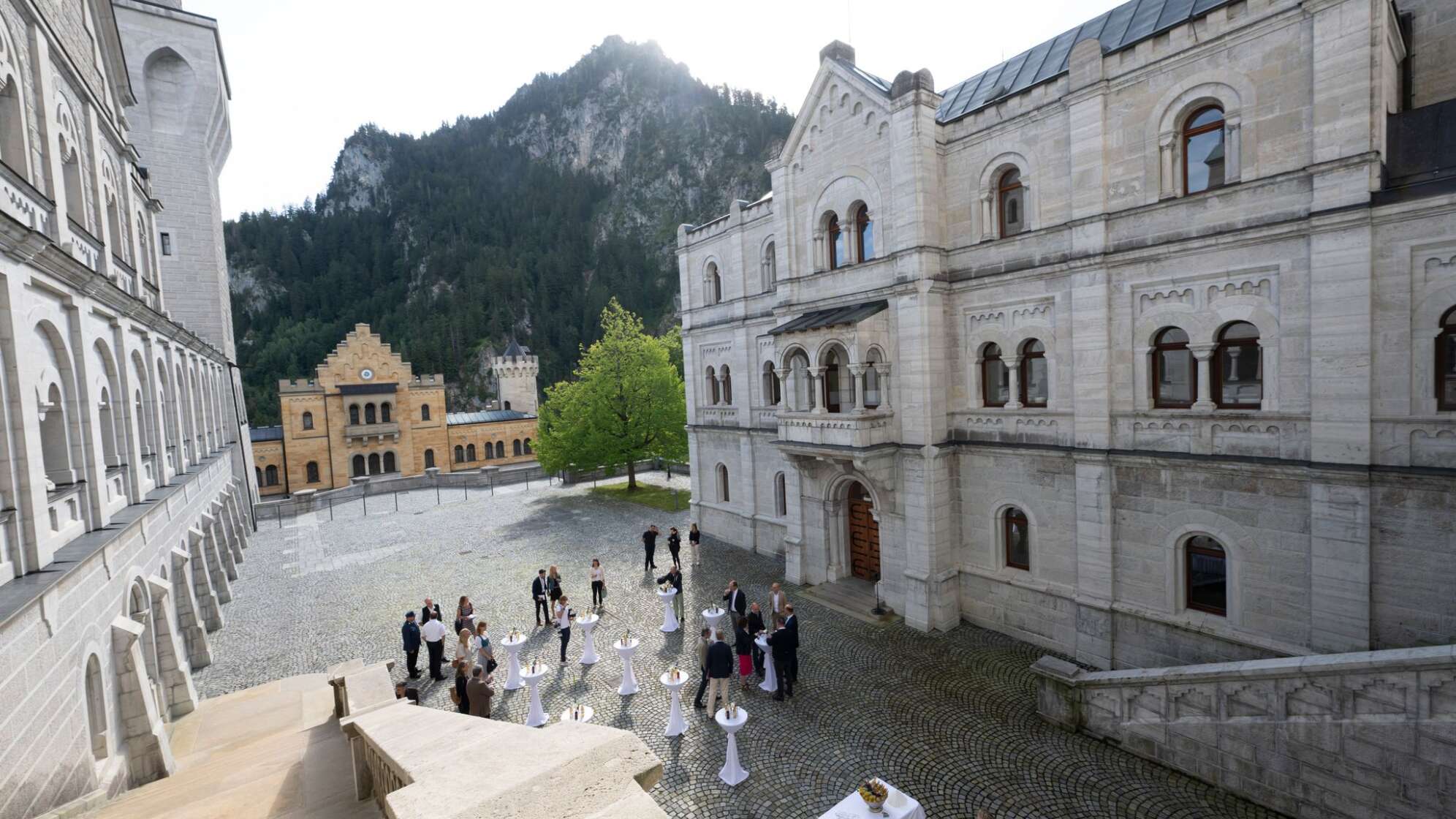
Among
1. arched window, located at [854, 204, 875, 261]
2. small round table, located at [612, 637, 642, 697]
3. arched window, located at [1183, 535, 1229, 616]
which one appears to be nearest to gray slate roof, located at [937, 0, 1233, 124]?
arched window, located at [854, 204, 875, 261]

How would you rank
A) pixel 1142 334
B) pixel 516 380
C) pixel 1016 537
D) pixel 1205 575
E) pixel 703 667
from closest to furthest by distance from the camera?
pixel 1205 575
pixel 703 667
pixel 1142 334
pixel 1016 537
pixel 516 380

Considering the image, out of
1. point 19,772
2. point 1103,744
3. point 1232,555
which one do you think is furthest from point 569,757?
point 1232,555

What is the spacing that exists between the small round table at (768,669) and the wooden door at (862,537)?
6.03 m

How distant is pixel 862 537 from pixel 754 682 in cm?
624

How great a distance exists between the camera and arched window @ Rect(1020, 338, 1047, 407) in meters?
14.3

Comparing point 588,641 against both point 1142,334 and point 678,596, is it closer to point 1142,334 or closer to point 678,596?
point 678,596

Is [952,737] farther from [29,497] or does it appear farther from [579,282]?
[579,282]

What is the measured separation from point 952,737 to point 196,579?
1943 centimetres

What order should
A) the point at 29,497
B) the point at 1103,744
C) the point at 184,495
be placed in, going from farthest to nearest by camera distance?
the point at 184,495 < the point at 1103,744 < the point at 29,497

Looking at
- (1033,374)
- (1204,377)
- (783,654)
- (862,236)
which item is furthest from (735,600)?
(1204,377)

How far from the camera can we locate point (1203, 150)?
11906 mm

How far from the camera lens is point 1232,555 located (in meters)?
11.6

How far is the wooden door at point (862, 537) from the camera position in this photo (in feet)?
58.9

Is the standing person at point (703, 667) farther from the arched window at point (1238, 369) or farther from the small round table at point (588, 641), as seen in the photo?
the arched window at point (1238, 369)
